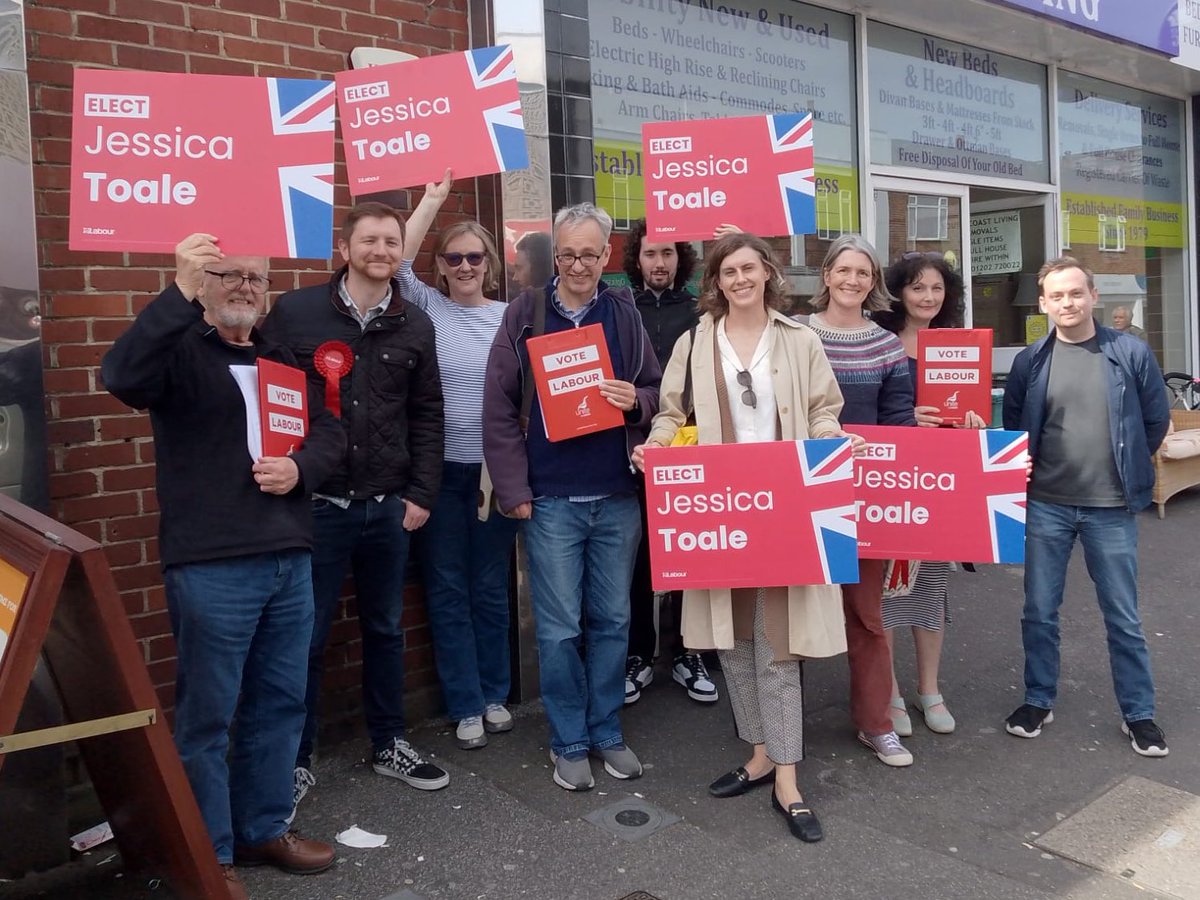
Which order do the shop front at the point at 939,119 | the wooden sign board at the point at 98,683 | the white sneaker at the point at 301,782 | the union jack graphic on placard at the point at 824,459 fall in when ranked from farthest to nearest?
the shop front at the point at 939,119
the white sneaker at the point at 301,782
the union jack graphic on placard at the point at 824,459
the wooden sign board at the point at 98,683

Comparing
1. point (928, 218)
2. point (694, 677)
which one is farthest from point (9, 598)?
point (928, 218)

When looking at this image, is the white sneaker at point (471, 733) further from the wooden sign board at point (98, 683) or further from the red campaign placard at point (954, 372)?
the red campaign placard at point (954, 372)

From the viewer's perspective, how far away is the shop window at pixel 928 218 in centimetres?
755

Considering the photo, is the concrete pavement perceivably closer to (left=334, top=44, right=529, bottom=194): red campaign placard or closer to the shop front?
(left=334, top=44, right=529, bottom=194): red campaign placard

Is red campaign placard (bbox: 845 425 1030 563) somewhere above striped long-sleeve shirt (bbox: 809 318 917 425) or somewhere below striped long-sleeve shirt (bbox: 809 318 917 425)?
below

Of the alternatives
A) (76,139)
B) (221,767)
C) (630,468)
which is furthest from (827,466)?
(76,139)

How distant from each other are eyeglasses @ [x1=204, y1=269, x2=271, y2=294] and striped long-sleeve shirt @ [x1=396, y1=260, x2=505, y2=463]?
998 millimetres

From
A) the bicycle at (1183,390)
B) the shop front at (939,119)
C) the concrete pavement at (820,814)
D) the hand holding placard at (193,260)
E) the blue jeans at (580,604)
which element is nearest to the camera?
the hand holding placard at (193,260)

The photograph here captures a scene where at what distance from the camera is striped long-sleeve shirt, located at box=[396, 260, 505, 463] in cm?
393

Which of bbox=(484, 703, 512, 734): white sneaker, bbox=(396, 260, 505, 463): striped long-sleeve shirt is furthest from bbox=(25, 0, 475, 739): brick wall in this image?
bbox=(484, 703, 512, 734): white sneaker

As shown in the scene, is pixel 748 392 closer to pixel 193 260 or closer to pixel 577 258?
pixel 577 258

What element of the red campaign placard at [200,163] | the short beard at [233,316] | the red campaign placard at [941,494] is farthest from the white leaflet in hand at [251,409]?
the red campaign placard at [941,494]

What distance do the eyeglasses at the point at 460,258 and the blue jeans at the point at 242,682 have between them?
4.62 ft

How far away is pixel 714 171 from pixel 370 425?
5.53 ft
